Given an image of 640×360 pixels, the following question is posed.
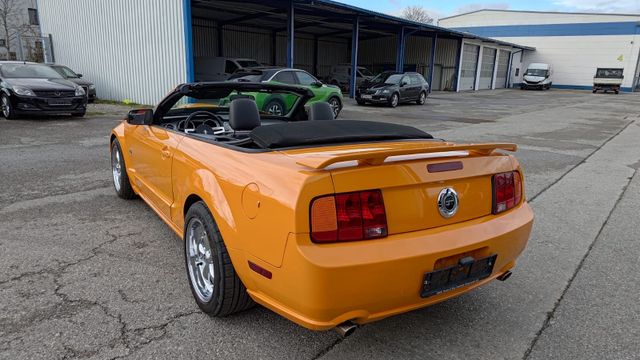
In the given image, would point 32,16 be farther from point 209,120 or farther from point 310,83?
point 209,120

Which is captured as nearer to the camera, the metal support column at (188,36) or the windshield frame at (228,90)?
the windshield frame at (228,90)

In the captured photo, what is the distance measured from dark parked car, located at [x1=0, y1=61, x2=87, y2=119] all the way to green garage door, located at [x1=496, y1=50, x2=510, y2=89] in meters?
42.1

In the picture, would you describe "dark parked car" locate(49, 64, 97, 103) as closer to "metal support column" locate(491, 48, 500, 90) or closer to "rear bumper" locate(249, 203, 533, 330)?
"rear bumper" locate(249, 203, 533, 330)

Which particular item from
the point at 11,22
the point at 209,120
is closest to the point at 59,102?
the point at 209,120

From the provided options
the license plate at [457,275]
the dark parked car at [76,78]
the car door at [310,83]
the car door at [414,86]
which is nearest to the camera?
the license plate at [457,275]

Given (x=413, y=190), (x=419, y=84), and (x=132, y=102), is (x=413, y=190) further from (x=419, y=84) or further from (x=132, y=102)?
(x=419, y=84)

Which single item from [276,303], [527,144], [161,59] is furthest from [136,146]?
[161,59]

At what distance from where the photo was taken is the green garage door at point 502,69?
44.9m

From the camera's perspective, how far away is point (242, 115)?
3422 mm

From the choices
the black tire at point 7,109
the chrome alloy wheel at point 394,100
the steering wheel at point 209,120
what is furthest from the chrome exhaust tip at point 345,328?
the chrome alloy wheel at point 394,100

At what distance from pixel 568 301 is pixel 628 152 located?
8.15m

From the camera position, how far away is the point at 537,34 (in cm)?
4941

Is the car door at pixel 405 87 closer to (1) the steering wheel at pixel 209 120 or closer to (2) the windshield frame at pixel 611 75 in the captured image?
(1) the steering wheel at pixel 209 120

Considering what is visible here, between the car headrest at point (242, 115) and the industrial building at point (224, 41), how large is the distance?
11.9 m
